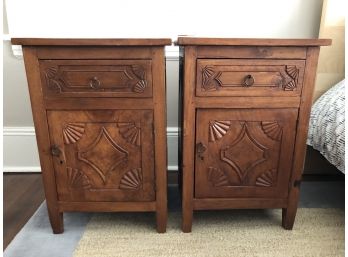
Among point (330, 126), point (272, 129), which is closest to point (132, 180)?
point (272, 129)

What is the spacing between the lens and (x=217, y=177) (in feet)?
3.13

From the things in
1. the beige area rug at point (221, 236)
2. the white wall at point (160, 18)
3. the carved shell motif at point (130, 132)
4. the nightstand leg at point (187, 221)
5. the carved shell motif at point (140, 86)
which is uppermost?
the white wall at point (160, 18)

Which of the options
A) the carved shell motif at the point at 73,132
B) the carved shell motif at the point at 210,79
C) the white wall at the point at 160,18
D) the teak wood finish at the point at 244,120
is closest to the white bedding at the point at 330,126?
the teak wood finish at the point at 244,120

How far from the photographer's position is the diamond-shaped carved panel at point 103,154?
0.90m

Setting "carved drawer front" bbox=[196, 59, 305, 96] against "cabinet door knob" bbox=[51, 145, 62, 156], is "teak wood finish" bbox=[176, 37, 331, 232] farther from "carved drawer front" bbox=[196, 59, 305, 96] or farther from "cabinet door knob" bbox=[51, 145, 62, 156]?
"cabinet door knob" bbox=[51, 145, 62, 156]

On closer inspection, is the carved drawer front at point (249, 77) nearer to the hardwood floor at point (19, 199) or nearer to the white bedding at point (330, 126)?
the white bedding at point (330, 126)

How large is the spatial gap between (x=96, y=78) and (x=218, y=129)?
402mm

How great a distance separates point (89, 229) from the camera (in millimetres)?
1047

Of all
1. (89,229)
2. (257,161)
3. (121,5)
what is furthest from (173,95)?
(89,229)

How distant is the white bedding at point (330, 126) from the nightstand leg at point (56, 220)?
3.23 feet

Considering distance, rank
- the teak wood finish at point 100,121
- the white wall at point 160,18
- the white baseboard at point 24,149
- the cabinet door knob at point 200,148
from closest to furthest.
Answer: the teak wood finish at point 100,121, the cabinet door knob at point 200,148, the white wall at point 160,18, the white baseboard at point 24,149

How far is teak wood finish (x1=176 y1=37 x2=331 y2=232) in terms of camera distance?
82 centimetres

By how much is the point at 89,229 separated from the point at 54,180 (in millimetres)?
240

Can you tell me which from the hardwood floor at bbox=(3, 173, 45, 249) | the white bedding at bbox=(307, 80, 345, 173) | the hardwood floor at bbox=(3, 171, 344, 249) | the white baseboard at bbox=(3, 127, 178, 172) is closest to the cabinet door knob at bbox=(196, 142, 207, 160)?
the hardwood floor at bbox=(3, 171, 344, 249)
